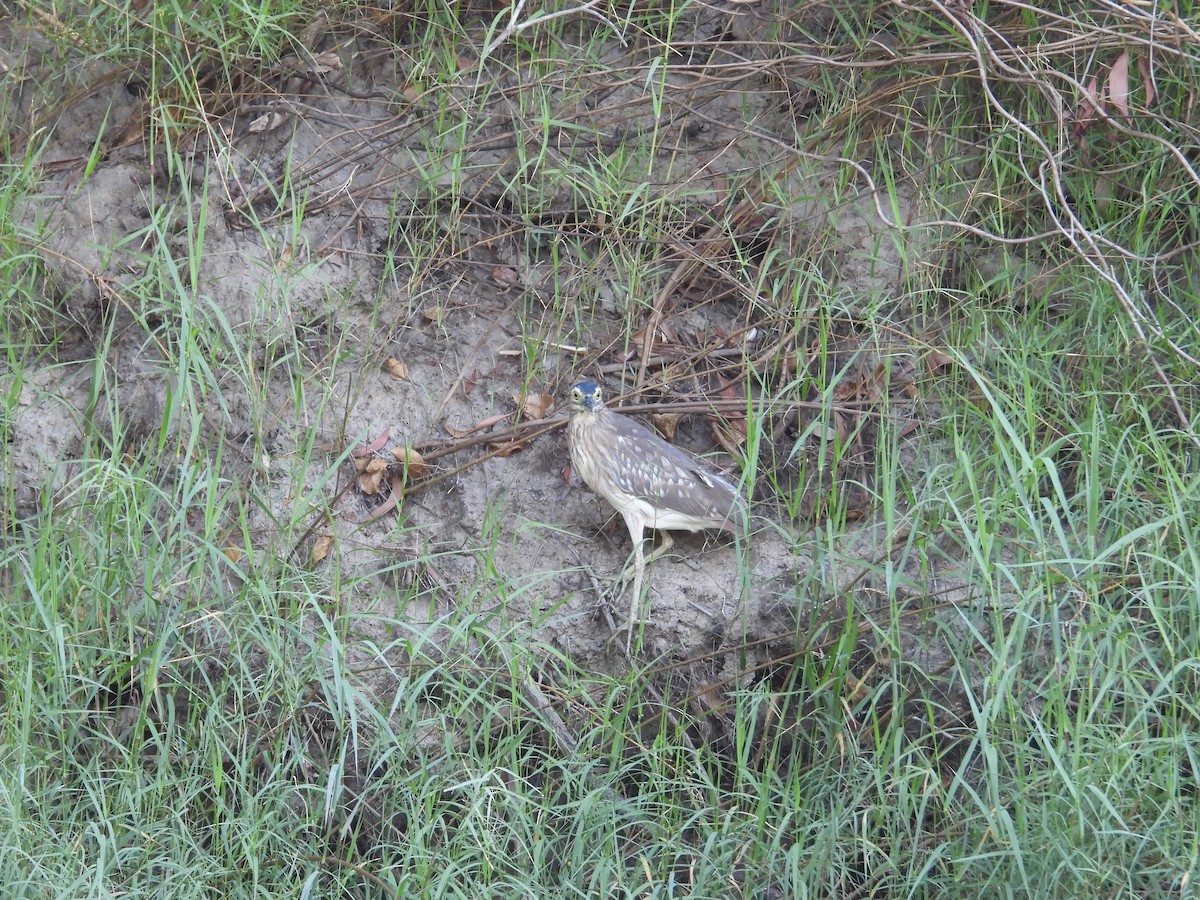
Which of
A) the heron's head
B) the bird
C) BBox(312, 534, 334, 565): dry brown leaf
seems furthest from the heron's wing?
BBox(312, 534, 334, 565): dry brown leaf

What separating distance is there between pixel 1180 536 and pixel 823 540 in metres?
1.17

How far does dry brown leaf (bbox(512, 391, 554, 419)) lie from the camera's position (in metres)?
5.00

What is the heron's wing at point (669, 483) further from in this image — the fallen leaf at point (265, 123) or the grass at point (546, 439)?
the fallen leaf at point (265, 123)

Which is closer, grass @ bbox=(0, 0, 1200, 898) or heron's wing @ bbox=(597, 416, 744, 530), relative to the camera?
grass @ bbox=(0, 0, 1200, 898)

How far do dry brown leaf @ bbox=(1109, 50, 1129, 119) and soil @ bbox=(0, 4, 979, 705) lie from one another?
3.03ft

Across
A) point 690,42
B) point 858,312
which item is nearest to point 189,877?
point 858,312

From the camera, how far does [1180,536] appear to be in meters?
4.05

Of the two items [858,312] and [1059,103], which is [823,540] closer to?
[858,312]

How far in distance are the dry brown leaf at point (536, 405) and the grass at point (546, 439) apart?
0.06m

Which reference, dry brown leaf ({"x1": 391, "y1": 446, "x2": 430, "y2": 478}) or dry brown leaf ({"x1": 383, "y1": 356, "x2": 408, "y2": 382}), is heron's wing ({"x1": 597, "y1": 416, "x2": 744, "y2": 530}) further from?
dry brown leaf ({"x1": 383, "y1": 356, "x2": 408, "y2": 382})

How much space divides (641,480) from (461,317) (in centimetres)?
119

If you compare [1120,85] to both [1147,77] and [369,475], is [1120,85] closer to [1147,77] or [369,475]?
[1147,77]

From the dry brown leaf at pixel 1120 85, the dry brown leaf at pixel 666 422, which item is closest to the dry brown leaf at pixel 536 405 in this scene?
the dry brown leaf at pixel 666 422

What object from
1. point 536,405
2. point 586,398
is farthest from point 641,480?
point 536,405
